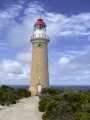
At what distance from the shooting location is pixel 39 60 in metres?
28.1

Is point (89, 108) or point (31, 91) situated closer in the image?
point (89, 108)

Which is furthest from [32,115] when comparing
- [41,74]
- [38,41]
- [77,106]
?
[38,41]

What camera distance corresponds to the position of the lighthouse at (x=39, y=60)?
91.6 feet

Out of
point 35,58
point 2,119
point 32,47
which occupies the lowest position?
point 2,119

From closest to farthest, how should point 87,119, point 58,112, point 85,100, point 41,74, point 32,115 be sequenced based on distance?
1. point 87,119
2. point 58,112
3. point 32,115
4. point 85,100
5. point 41,74

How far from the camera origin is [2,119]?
1231 cm

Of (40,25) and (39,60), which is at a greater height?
(40,25)

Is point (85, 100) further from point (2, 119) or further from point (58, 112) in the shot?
point (2, 119)

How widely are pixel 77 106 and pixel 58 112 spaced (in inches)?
89.6

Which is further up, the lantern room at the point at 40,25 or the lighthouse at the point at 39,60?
the lantern room at the point at 40,25

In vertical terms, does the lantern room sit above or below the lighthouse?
above

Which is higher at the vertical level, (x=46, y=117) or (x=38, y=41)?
(x=38, y=41)

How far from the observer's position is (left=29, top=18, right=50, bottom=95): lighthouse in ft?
91.6

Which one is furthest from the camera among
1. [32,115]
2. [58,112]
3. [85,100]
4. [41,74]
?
[41,74]
